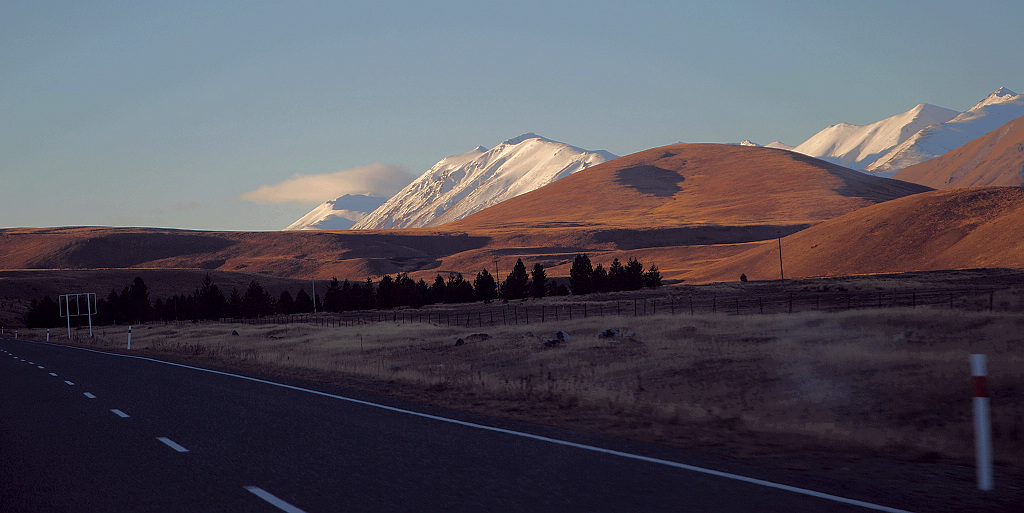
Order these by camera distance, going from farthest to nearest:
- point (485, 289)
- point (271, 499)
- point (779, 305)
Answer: point (485, 289) → point (779, 305) → point (271, 499)

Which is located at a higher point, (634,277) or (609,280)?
(634,277)

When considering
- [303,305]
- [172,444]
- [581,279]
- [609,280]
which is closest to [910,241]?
[609,280]

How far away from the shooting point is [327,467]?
946cm

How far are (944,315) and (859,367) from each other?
1503 centimetres

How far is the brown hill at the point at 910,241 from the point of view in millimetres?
112500

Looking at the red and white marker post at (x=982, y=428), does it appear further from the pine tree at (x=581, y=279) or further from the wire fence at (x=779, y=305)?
the pine tree at (x=581, y=279)

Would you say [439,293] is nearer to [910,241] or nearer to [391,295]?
[391,295]

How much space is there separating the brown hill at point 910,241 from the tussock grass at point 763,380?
268 feet

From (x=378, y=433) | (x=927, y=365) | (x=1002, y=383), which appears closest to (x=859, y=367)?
(x=927, y=365)

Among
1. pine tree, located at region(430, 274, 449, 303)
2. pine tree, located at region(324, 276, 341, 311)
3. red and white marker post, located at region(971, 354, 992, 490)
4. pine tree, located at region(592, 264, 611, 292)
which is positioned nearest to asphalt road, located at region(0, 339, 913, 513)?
red and white marker post, located at region(971, 354, 992, 490)

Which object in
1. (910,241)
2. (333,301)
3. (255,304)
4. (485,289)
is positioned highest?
(910,241)

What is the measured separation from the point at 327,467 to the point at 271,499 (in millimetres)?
1623

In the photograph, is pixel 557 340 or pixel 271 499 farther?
pixel 557 340

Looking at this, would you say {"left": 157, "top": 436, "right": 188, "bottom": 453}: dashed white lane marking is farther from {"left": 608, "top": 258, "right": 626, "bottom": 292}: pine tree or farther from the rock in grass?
{"left": 608, "top": 258, "right": 626, "bottom": 292}: pine tree
